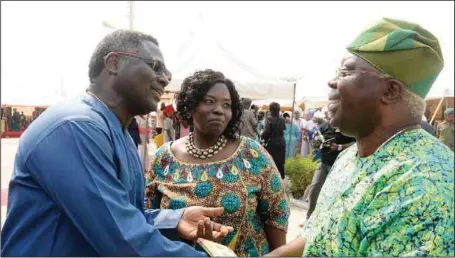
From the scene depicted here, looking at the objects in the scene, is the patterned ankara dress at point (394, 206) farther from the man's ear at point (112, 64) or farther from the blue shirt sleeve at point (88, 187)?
the man's ear at point (112, 64)

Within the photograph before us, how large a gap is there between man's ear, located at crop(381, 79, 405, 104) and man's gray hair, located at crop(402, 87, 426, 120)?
0.02 metres

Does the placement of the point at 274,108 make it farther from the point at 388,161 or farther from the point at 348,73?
the point at 388,161

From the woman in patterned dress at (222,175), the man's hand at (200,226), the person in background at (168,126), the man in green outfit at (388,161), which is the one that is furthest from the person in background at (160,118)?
the man in green outfit at (388,161)

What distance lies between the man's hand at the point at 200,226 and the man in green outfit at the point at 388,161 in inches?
21.5

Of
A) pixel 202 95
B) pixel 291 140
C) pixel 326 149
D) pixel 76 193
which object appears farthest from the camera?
pixel 291 140

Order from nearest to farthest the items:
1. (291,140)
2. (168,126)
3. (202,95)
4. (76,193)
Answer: (76,193)
(202,95)
(168,126)
(291,140)

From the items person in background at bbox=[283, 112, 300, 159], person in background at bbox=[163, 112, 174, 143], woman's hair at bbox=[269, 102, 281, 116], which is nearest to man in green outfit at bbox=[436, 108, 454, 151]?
woman's hair at bbox=[269, 102, 281, 116]

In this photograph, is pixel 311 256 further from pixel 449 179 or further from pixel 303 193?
pixel 303 193

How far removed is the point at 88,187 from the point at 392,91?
39.9 inches

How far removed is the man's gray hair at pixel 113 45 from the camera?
70.6 inches

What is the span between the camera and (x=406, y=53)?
1.44 m

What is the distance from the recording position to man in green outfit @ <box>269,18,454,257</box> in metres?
1.25

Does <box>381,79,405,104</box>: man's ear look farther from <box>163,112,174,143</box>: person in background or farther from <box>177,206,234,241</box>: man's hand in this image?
<box>163,112,174,143</box>: person in background

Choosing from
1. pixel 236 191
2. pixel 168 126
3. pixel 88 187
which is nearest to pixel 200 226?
pixel 236 191
